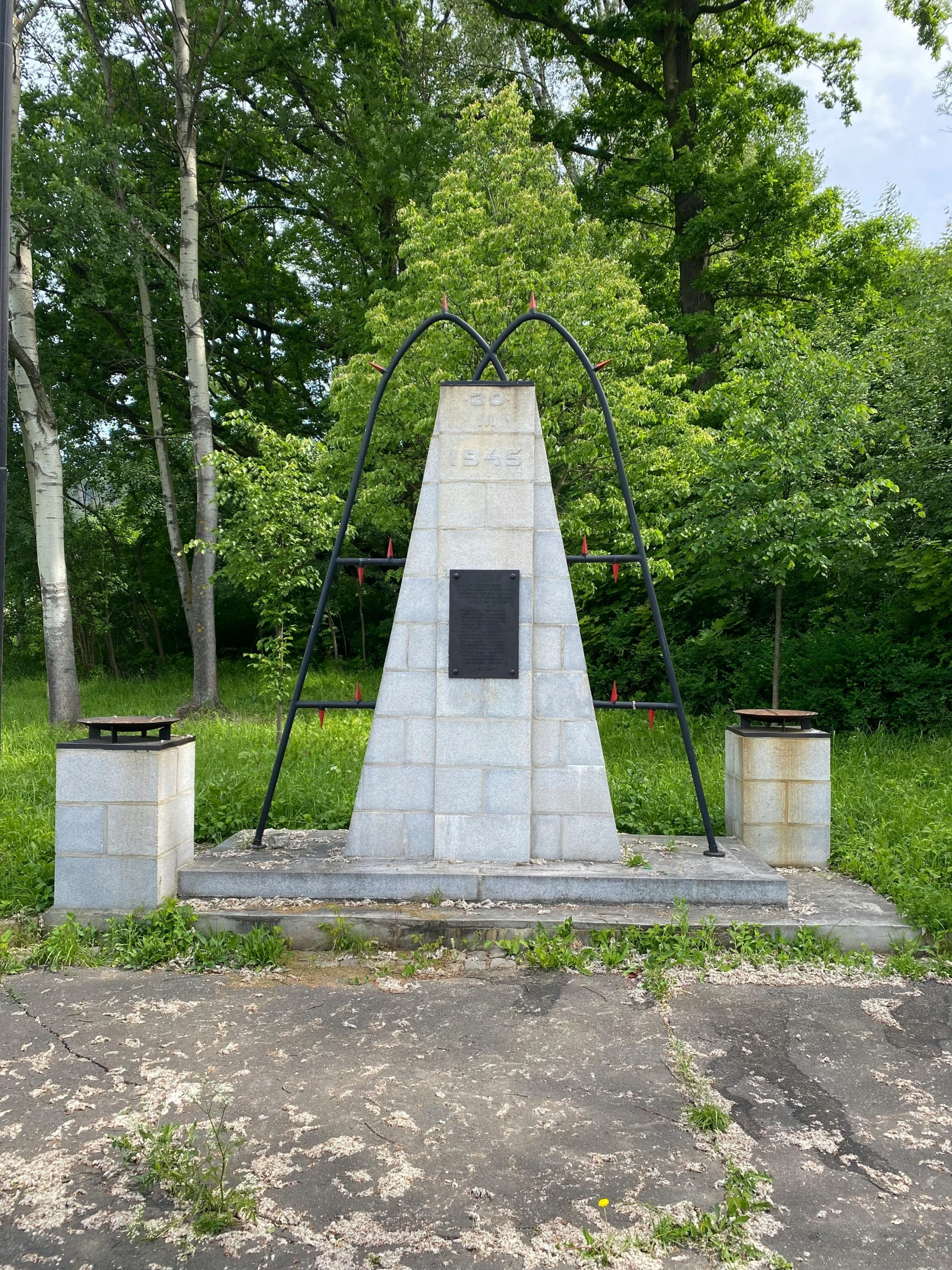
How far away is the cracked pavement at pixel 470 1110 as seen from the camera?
239cm

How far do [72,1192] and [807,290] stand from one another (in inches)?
647

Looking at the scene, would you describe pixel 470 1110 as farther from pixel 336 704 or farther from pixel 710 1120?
pixel 336 704

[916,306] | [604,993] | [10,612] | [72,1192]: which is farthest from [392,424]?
[10,612]

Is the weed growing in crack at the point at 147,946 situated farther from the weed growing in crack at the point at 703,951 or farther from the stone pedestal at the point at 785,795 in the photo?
the stone pedestal at the point at 785,795

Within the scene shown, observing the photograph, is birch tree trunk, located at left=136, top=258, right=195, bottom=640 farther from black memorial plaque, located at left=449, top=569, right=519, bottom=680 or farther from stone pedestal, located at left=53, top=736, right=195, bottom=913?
black memorial plaque, located at left=449, top=569, right=519, bottom=680

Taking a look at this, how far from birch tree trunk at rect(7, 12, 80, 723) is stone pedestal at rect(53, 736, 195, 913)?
24.7 feet

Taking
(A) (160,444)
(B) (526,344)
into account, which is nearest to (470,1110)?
(B) (526,344)

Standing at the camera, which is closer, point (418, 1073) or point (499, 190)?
point (418, 1073)

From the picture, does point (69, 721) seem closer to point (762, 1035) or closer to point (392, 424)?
point (392, 424)

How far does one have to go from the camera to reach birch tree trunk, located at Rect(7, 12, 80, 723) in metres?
11.2

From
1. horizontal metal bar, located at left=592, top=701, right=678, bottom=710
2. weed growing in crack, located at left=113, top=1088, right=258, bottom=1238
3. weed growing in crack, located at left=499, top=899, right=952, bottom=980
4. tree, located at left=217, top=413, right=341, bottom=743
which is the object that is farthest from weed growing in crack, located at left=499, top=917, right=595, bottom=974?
tree, located at left=217, top=413, right=341, bottom=743

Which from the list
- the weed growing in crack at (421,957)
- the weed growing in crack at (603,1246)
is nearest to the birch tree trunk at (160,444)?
the weed growing in crack at (421,957)

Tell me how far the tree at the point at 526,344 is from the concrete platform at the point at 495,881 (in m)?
5.98

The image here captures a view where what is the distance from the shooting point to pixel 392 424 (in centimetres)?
1187
